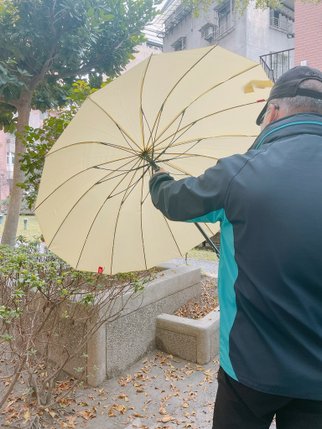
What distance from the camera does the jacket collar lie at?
44.6 inches

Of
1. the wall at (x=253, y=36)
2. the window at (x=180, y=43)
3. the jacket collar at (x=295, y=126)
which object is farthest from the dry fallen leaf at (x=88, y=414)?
the window at (x=180, y=43)

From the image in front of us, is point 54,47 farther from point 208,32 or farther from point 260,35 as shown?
point 208,32

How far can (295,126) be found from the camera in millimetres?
1144

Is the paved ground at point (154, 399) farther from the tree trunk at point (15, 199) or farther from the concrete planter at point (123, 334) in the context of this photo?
the tree trunk at point (15, 199)

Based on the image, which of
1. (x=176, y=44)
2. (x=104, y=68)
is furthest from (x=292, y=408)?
(x=176, y=44)

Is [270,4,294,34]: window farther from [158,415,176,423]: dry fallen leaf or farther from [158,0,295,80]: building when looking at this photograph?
[158,415,176,423]: dry fallen leaf

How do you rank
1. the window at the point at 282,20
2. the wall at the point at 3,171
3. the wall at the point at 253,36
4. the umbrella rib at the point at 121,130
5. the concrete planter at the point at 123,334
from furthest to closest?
the wall at the point at 3,171
the window at the point at 282,20
the wall at the point at 253,36
the concrete planter at the point at 123,334
the umbrella rib at the point at 121,130

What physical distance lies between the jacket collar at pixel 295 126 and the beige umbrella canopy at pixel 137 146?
2.57 ft

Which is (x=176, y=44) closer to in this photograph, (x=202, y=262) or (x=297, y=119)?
(x=202, y=262)

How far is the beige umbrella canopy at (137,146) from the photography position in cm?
177

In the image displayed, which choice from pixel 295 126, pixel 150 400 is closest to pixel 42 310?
pixel 150 400

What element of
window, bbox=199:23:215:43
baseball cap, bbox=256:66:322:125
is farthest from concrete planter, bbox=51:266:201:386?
window, bbox=199:23:215:43

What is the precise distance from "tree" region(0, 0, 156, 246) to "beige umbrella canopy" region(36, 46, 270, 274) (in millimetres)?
2867

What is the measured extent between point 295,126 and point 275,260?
44 centimetres
